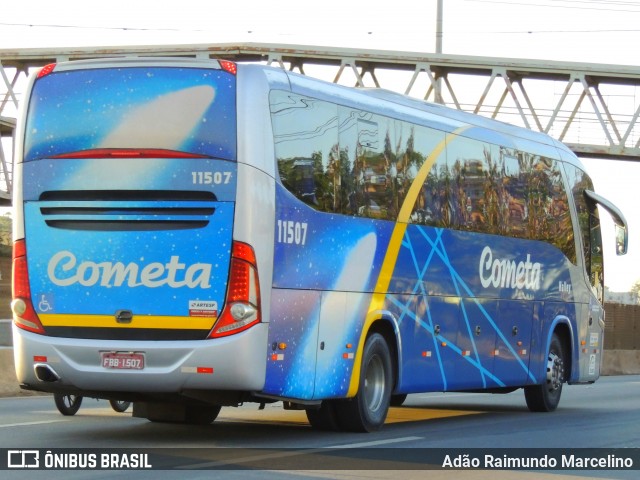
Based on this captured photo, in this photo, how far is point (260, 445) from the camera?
13688 millimetres

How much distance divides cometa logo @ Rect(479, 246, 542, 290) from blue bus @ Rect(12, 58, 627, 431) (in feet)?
8.32

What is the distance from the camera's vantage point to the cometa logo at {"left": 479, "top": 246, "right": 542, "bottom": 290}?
727 inches

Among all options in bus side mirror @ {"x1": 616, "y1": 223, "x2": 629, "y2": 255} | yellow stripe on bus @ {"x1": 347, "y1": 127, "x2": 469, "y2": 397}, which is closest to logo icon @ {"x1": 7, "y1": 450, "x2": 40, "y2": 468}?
yellow stripe on bus @ {"x1": 347, "y1": 127, "x2": 469, "y2": 397}

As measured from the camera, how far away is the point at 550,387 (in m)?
20.9

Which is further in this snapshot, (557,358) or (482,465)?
(557,358)

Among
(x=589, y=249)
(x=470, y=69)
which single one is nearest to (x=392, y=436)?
(x=589, y=249)

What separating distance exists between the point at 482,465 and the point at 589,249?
1021 cm

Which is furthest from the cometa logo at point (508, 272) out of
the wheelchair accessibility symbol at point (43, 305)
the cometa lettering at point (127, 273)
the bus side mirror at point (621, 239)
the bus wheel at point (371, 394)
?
the wheelchair accessibility symbol at point (43, 305)

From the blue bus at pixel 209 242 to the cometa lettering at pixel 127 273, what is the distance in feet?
0.05

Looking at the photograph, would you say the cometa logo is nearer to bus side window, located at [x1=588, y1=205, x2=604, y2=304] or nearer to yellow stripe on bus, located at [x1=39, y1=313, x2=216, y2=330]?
bus side window, located at [x1=588, y1=205, x2=604, y2=304]

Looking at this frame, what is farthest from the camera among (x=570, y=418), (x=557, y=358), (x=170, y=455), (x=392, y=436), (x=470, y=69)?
(x=470, y=69)

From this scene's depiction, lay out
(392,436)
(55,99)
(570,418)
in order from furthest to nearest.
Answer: (570,418), (392,436), (55,99)

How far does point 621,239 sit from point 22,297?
37.7ft

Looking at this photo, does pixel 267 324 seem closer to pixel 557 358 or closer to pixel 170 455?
pixel 170 455
